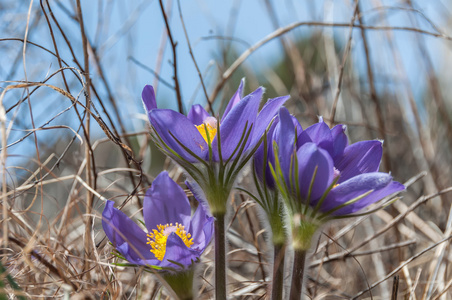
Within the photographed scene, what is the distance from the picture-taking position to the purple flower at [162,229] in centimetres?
51

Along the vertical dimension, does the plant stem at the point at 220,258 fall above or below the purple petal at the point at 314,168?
below

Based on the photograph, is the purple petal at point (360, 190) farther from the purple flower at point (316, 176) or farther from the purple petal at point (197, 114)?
the purple petal at point (197, 114)

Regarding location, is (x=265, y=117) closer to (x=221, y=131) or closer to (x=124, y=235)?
(x=221, y=131)

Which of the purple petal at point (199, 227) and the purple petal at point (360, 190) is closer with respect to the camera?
the purple petal at point (360, 190)

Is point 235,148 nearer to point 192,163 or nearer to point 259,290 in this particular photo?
point 192,163

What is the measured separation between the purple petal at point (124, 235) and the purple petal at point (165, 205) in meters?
0.03

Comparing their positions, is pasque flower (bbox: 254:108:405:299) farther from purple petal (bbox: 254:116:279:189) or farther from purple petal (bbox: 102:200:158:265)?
purple petal (bbox: 102:200:158:265)

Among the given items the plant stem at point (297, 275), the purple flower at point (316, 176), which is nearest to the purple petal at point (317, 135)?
the purple flower at point (316, 176)

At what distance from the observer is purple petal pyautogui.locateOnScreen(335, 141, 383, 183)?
1.78 ft

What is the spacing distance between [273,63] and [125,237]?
2137 millimetres

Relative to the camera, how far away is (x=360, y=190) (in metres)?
0.48

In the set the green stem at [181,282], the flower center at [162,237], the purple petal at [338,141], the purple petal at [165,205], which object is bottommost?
the green stem at [181,282]

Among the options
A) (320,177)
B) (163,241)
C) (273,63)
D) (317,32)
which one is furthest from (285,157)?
(273,63)

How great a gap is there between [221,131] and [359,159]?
146mm
